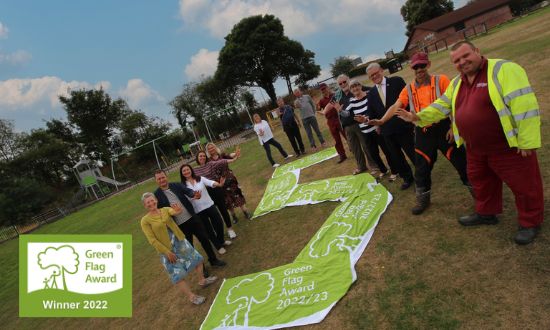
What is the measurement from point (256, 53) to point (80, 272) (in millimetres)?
38355

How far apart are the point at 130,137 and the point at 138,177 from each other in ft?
37.2

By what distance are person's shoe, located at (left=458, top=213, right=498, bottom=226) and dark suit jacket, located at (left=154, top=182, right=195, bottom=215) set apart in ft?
12.7

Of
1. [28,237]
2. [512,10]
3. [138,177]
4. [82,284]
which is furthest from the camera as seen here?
[512,10]

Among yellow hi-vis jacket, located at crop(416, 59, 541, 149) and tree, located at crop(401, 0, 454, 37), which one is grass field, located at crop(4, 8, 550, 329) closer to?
yellow hi-vis jacket, located at crop(416, 59, 541, 149)

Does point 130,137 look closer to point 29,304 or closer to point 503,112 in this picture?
point 29,304

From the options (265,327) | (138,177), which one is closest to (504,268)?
(265,327)

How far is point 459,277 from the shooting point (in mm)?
3205

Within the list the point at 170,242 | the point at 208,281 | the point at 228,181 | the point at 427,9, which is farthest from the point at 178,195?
the point at 427,9

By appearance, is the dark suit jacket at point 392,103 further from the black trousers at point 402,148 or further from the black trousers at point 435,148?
the black trousers at point 435,148

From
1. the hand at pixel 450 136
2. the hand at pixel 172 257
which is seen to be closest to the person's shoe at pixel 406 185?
the hand at pixel 450 136

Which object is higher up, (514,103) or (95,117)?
(95,117)

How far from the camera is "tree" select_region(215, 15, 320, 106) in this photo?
131ft

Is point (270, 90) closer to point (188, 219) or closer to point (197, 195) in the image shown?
point (197, 195)

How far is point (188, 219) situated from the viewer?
5102 millimetres
